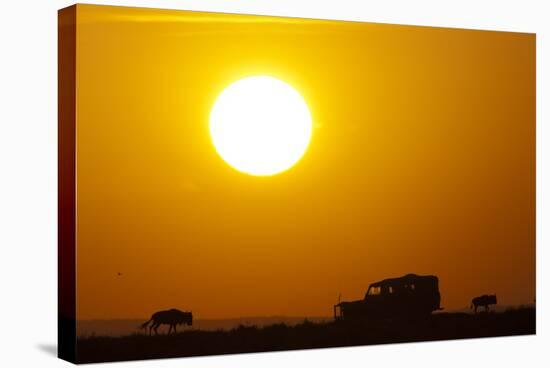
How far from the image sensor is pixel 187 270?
883 centimetres

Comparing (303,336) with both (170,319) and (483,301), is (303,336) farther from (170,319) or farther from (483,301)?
(483,301)

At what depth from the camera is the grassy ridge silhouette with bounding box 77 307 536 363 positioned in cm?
866

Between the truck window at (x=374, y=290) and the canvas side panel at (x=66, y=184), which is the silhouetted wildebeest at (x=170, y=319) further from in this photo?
the truck window at (x=374, y=290)

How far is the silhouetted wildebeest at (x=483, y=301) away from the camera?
32.2 feet

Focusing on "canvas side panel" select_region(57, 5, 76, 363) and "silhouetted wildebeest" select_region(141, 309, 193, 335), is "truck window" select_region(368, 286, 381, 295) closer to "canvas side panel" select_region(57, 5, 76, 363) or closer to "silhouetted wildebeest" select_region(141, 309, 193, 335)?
"silhouetted wildebeest" select_region(141, 309, 193, 335)

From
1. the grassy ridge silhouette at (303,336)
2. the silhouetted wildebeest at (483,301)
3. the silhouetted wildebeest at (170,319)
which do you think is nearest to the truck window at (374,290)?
the grassy ridge silhouette at (303,336)

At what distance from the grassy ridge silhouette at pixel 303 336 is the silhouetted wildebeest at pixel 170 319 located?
66 millimetres

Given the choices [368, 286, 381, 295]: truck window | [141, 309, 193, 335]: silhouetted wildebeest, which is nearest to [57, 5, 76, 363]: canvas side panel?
[141, 309, 193, 335]: silhouetted wildebeest

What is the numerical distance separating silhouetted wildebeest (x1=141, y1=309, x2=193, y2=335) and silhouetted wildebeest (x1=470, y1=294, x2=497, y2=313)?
2.27 m

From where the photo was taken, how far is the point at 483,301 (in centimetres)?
985

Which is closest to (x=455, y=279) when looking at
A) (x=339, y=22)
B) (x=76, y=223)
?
(x=339, y=22)

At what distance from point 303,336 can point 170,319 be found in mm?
1017

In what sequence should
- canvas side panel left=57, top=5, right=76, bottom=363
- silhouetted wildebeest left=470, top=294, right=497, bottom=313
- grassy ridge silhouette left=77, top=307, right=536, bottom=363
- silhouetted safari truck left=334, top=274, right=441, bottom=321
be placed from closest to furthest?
canvas side panel left=57, top=5, right=76, bottom=363
grassy ridge silhouette left=77, top=307, right=536, bottom=363
silhouetted safari truck left=334, top=274, right=441, bottom=321
silhouetted wildebeest left=470, top=294, right=497, bottom=313

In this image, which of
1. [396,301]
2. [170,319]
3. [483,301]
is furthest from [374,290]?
[170,319]
